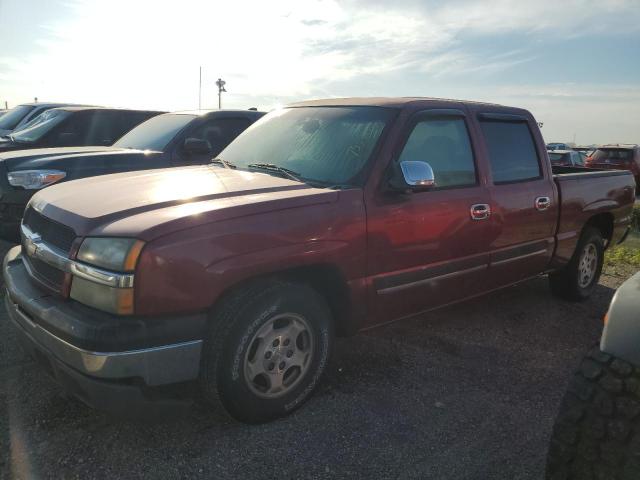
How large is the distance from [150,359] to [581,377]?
177cm

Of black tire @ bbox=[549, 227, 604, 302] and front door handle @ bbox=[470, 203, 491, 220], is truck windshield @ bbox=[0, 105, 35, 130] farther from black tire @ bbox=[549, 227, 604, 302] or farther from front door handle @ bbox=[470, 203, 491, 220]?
black tire @ bbox=[549, 227, 604, 302]

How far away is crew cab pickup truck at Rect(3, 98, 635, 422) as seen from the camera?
2408 millimetres

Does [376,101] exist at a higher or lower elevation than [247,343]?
higher

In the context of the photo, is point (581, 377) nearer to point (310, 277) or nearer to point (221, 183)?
point (310, 277)

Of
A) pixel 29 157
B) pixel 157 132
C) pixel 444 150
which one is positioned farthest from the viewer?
pixel 157 132

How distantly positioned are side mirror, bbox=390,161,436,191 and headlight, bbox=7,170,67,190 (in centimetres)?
376

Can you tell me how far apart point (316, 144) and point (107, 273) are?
1697mm

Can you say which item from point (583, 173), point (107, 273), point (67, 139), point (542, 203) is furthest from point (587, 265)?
point (67, 139)

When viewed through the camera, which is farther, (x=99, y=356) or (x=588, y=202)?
(x=588, y=202)

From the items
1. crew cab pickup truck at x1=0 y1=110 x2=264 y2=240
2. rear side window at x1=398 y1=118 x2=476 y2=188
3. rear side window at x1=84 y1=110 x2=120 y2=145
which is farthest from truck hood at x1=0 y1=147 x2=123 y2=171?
rear side window at x1=398 y1=118 x2=476 y2=188

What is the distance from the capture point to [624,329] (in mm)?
1856

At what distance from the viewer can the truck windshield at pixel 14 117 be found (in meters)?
11.4

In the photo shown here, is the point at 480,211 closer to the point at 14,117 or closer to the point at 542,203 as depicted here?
the point at 542,203

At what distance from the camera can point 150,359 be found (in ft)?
7.87
